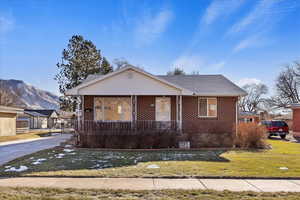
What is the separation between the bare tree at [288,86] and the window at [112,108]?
1421 inches

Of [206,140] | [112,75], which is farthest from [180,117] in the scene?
[112,75]

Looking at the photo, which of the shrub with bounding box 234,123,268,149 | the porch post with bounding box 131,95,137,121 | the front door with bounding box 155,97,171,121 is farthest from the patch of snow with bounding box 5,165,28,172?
the shrub with bounding box 234,123,268,149

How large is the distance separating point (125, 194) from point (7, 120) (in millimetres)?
22191

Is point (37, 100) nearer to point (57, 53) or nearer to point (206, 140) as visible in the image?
point (57, 53)

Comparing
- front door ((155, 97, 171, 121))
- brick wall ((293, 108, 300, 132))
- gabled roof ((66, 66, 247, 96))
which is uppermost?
gabled roof ((66, 66, 247, 96))

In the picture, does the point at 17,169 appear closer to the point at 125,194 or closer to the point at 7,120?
the point at 125,194

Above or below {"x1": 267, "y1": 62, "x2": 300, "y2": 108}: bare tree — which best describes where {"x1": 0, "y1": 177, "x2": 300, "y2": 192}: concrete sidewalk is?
below

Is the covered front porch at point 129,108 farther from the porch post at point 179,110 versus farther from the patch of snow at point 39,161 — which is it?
the patch of snow at point 39,161

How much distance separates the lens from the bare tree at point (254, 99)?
53.8 meters

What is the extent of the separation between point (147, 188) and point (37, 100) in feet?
575

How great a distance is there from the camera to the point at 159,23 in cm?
1462

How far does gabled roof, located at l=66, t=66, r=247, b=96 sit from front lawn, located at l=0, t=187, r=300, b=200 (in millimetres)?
9193

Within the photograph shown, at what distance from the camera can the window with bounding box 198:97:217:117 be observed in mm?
16000

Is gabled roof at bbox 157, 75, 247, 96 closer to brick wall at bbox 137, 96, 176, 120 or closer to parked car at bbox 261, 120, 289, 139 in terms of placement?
brick wall at bbox 137, 96, 176, 120
